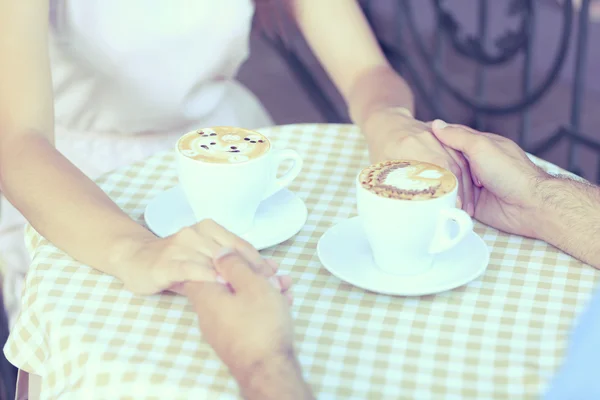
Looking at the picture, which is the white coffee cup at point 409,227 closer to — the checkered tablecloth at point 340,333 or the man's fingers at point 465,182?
the checkered tablecloth at point 340,333

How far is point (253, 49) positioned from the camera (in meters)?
3.78

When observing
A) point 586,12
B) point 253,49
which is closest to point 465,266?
point 586,12

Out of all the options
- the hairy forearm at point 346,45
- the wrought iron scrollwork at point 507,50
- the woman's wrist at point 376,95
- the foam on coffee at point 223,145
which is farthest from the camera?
the wrought iron scrollwork at point 507,50

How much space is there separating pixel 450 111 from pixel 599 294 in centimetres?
271

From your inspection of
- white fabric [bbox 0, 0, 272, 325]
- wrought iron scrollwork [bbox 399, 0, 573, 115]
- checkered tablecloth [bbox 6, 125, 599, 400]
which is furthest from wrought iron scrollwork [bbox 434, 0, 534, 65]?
checkered tablecloth [bbox 6, 125, 599, 400]

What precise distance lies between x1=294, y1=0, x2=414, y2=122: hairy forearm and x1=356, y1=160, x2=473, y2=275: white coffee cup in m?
0.52

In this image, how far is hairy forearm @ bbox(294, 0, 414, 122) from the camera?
136 cm

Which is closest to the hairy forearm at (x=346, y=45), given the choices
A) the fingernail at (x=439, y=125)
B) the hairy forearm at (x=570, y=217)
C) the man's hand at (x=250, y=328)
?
the fingernail at (x=439, y=125)

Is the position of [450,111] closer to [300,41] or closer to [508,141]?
[300,41]

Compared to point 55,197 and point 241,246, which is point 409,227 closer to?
point 241,246

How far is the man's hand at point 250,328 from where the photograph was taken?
0.69 m

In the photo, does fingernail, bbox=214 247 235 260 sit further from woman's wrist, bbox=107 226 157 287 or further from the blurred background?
the blurred background

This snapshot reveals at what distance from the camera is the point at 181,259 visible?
0.82m

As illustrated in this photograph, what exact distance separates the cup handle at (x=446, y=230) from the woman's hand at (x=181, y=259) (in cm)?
17
